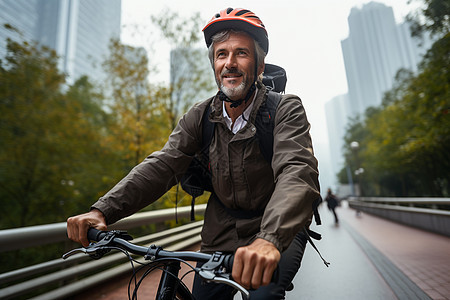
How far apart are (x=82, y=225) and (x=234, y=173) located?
846 mm

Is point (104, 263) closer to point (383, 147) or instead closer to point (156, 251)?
point (156, 251)

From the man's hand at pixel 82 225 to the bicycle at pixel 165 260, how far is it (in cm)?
3

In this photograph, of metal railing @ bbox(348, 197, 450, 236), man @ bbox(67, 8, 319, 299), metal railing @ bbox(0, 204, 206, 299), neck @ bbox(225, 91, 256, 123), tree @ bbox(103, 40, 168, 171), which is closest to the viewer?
man @ bbox(67, 8, 319, 299)

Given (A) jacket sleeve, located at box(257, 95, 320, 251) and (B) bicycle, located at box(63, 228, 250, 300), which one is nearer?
(B) bicycle, located at box(63, 228, 250, 300)

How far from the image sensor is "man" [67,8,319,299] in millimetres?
1271

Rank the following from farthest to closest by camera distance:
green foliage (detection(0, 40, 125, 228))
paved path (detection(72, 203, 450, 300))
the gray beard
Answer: green foliage (detection(0, 40, 125, 228)), paved path (detection(72, 203, 450, 300)), the gray beard

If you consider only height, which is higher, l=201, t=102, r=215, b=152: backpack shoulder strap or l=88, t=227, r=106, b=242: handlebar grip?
l=201, t=102, r=215, b=152: backpack shoulder strap

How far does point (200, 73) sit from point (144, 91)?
99.4 inches

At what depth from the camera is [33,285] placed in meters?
2.86

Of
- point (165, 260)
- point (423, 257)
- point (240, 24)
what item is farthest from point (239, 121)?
point (423, 257)

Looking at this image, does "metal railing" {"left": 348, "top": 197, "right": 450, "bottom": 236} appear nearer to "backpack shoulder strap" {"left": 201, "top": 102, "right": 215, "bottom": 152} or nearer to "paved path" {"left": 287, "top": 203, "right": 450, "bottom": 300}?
"paved path" {"left": 287, "top": 203, "right": 450, "bottom": 300}

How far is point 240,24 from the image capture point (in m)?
1.82

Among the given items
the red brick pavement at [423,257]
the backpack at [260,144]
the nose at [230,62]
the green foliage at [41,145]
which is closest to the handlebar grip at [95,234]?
the backpack at [260,144]

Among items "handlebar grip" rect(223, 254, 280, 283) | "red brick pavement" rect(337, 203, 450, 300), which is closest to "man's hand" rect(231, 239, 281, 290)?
"handlebar grip" rect(223, 254, 280, 283)
